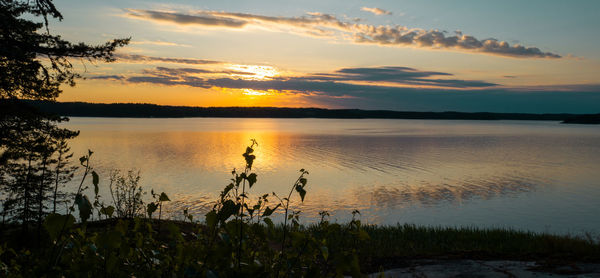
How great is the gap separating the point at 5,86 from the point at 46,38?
3005 mm

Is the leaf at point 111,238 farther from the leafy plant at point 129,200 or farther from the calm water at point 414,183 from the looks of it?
the calm water at point 414,183

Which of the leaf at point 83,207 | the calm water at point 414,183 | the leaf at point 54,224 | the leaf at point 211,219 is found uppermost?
the leaf at point 83,207

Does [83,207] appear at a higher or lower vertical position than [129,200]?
higher

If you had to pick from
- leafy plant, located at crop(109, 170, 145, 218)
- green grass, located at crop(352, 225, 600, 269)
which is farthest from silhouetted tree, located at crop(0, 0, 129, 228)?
green grass, located at crop(352, 225, 600, 269)

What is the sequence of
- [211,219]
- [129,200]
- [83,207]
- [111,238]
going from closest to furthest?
[83,207] → [111,238] → [211,219] → [129,200]

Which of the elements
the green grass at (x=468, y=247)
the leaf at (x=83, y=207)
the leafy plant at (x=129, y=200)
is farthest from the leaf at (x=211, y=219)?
the green grass at (x=468, y=247)

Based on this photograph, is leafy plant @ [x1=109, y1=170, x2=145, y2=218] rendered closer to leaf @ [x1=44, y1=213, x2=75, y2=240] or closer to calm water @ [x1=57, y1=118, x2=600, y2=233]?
calm water @ [x1=57, y1=118, x2=600, y2=233]

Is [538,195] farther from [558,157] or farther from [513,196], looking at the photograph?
[558,157]

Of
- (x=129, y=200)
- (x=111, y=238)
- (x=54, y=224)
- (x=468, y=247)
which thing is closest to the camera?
(x=54, y=224)

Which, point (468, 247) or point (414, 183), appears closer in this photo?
point (468, 247)

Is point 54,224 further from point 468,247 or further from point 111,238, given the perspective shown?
point 468,247

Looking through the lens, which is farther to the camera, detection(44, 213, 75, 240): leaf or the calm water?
the calm water

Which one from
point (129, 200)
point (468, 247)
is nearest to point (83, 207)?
point (129, 200)

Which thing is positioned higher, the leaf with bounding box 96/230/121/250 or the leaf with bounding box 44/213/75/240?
the leaf with bounding box 44/213/75/240
